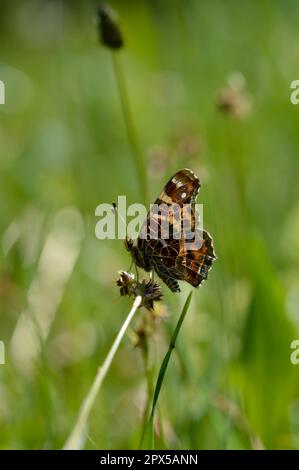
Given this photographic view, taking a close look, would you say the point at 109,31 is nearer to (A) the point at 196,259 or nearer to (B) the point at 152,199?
(A) the point at 196,259

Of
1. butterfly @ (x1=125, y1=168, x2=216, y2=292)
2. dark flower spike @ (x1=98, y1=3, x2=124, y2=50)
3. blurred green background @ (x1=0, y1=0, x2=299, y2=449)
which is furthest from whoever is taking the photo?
dark flower spike @ (x1=98, y1=3, x2=124, y2=50)

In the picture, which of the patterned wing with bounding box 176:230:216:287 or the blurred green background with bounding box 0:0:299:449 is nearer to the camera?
the patterned wing with bounding box 176:230:216:287

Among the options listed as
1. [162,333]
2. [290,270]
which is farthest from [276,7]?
[162,333]

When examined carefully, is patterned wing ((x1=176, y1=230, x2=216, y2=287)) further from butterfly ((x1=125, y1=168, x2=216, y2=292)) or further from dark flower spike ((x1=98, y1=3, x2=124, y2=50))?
dark flower spike ((x1=98, y1=3, x2=124, y2=50))

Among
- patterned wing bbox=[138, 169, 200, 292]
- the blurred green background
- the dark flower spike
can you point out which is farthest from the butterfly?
the dark flower spike

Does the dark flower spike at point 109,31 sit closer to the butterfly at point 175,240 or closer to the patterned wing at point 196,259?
the butterfly at point 175,240

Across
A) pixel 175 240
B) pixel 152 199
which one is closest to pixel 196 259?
pixel 175 240
